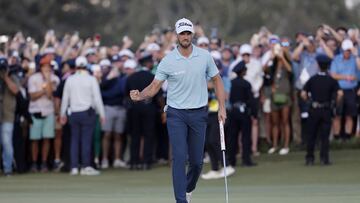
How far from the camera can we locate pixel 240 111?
24.4 meters

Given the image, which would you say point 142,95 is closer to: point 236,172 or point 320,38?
point 236,172

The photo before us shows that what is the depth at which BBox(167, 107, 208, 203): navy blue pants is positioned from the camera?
16859mm

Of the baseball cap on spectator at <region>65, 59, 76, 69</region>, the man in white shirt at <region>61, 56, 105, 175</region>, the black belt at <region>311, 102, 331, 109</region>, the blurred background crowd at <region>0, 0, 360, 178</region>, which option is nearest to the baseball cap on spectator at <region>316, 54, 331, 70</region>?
the black belt at <region>311, 102, 331, 109</region>

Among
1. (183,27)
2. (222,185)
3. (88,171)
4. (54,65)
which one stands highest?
(54,65)

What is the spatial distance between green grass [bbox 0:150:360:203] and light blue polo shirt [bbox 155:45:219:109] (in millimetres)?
2223

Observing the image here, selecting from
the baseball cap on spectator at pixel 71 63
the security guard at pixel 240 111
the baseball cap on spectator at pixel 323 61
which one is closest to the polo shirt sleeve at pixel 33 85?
the baseball cap on spectator at pixel 71 63

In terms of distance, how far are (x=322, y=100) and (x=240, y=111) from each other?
62.2 inches

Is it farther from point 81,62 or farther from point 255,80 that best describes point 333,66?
point 81,62

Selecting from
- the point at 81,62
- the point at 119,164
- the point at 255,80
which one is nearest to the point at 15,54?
the point at 81,62

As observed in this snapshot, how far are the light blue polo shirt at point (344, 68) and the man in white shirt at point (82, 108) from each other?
16.5 feet

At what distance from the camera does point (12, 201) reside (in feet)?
62.2

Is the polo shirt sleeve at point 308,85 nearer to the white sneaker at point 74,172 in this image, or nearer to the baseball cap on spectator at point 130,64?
the baseball cap on spectator at point 130,64

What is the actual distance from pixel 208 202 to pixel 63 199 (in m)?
2.29

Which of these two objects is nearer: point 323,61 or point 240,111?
point 323,61
